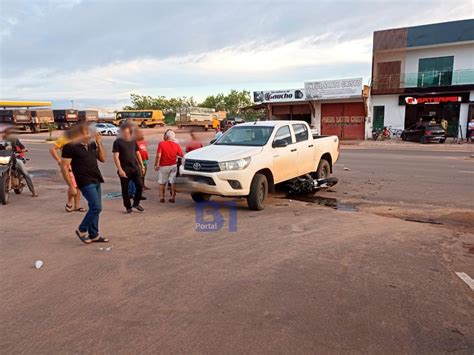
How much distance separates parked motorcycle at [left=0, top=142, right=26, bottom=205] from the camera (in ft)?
26.8

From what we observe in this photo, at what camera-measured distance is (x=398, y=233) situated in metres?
5.98

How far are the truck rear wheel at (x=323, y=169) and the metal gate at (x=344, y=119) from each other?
22.8 meters

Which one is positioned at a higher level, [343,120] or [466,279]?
[343,120]

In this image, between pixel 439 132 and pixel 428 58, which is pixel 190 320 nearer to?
pixel 439 132

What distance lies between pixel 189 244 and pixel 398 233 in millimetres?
3223

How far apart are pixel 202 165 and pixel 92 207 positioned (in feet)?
8.23

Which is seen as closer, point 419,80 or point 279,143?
point 279,143

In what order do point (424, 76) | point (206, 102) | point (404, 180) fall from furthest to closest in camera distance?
point (206, 102) < point (424, 76) < point (404, 180)

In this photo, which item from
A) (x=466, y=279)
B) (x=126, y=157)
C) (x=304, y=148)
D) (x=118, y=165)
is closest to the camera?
(x=466, y=279)

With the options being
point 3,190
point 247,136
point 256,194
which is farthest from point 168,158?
point 3,190

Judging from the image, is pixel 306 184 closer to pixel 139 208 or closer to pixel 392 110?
pixel 139 208

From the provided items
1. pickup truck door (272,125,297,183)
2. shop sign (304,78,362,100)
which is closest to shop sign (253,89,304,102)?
shop sign (304,78,362,100)

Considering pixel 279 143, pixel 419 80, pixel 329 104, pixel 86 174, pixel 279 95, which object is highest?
pixel 419 80

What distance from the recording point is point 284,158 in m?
8.22
